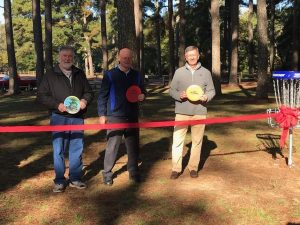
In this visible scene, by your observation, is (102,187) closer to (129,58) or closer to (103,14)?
(129,58)

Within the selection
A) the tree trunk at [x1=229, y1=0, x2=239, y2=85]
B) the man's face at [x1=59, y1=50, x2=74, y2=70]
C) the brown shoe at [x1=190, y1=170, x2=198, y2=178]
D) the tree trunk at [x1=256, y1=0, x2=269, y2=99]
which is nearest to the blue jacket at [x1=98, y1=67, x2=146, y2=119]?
the man's face at [x1=59, y1=50, x2=74, y2=70]

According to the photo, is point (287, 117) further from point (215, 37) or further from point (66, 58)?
point (215, 37)

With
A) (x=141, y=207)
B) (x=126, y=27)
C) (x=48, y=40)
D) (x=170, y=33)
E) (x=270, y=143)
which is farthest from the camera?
(x=170, y=33)

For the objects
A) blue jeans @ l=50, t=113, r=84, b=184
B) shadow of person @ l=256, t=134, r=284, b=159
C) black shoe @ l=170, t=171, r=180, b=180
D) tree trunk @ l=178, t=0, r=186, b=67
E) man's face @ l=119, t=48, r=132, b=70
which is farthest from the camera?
tree trunk @ l=178, t=0, r=186, b=67

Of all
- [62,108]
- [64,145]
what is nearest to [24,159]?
[64,145]

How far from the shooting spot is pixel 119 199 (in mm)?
5883

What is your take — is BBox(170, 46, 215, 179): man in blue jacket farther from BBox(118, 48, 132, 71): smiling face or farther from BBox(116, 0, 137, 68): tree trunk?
BBox(116, 0, 137, 68): tree trunk

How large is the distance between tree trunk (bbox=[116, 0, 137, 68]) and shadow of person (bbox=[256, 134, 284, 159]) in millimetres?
3305

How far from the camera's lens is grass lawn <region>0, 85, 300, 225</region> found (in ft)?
17.1

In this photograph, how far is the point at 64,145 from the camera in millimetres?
A: 6195

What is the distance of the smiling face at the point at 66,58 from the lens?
5895mm

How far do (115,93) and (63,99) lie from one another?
30.4 inches

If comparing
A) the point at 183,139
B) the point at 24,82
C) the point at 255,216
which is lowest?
the point at 255,216

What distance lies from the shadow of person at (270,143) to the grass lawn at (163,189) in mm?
21
